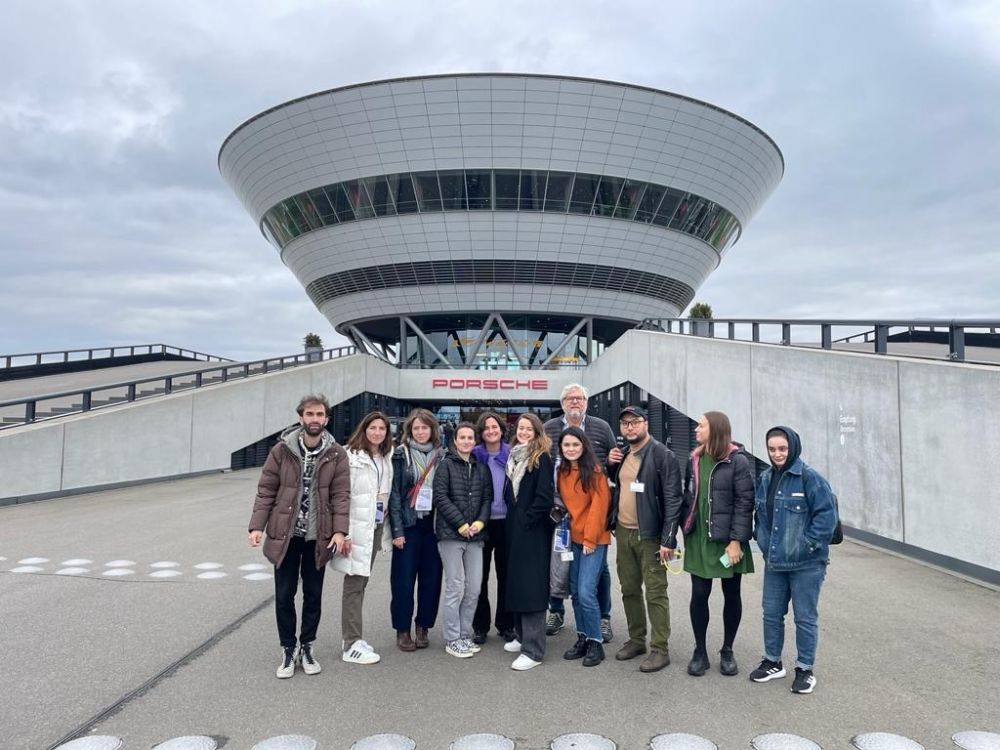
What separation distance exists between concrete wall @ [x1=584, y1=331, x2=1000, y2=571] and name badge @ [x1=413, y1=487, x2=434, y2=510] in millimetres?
5765

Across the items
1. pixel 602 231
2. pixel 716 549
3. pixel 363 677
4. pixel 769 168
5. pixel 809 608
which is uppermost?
pixel 769 168

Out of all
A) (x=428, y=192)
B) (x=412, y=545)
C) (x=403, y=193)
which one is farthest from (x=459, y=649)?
(x=403, y=193)

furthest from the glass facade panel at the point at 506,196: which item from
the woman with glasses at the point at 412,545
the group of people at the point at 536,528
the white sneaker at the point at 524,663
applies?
the white sneaker at the point at 524,663

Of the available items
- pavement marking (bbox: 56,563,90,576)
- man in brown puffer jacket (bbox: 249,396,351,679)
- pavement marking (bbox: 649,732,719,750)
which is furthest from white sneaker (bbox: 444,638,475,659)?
pavement marking (bbox: 56,563,90,576)

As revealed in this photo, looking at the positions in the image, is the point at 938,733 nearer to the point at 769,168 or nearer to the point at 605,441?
the point at 605,441

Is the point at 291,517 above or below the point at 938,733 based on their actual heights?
above

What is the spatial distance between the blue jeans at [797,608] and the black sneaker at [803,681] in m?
0.04

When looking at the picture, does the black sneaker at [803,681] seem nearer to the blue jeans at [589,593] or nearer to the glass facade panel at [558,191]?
the blue jeans at [589,593]

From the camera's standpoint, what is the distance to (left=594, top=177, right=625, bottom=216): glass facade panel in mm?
37594

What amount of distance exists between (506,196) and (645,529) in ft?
115

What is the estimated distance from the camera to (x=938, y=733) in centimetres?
362

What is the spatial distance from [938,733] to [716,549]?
1.53 meters

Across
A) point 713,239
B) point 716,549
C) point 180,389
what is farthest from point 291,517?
Answer: point 713,239

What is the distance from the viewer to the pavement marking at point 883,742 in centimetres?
347
